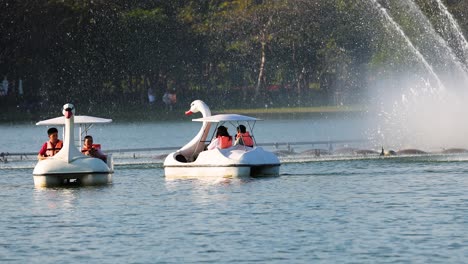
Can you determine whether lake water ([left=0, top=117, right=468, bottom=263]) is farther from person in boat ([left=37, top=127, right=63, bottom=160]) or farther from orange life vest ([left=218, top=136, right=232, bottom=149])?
orange life vest ([left=218, top=136, right=232, bottom=149])

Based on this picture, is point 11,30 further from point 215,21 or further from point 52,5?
point 215,21

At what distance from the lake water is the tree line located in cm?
6936

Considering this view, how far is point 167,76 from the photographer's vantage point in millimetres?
144625

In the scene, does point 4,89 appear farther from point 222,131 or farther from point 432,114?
point 222,131

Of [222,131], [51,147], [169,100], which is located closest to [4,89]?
[169,100]

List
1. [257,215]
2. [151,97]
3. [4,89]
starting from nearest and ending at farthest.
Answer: [257,215] → [151,97] → [4,89]

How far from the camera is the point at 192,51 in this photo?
141375 mm

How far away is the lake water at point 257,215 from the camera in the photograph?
33000 millimetres

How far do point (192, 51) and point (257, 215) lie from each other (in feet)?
334

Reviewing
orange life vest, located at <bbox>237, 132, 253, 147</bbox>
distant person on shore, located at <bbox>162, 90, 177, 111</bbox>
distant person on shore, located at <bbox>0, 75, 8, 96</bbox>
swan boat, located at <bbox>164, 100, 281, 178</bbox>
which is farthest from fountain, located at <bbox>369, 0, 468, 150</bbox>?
distant person on shore, located at <bbox>0, 75, 8, 96</bbox>

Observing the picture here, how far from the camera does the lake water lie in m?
33.0

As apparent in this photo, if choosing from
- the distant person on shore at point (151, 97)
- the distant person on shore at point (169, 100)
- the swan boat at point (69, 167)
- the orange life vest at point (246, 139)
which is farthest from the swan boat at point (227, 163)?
the distant person on shore at point (151, 97)

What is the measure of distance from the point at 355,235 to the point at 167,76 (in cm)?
10990

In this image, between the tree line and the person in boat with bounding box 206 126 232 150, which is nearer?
the person in boat with bounding box 206 126 232 150
